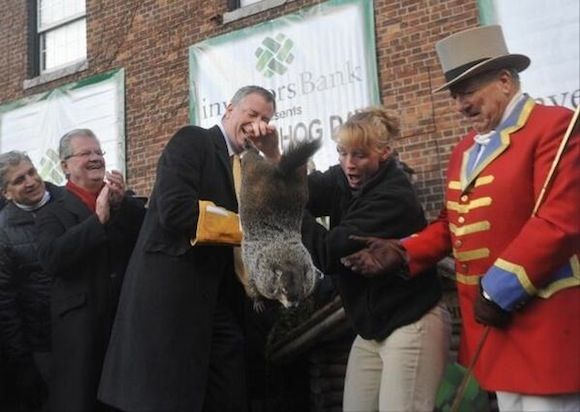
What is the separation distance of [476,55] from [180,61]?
21.6ft

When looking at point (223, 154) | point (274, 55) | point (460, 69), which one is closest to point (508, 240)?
point (460, 69)

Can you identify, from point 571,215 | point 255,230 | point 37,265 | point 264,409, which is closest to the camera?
point 571,215

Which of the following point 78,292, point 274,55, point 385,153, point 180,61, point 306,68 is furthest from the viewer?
point 180,61

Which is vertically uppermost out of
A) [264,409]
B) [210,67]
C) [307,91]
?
[210,67]

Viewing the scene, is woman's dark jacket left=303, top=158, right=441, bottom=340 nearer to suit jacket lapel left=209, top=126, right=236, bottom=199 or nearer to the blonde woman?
the blonde woman

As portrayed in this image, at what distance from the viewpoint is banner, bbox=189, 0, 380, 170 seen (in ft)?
24.7

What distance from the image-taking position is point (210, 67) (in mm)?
8688

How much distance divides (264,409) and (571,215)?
2.88 meters

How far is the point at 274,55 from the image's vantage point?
818 cm

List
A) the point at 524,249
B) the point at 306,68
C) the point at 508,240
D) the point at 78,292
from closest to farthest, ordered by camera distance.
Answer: the point at 524,249 → the point at 508,240 → the point at 78,292 → the point at 306,68

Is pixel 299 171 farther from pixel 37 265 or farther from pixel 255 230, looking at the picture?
pixel 37 265

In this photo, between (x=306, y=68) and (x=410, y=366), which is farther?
(x=306, y=68)

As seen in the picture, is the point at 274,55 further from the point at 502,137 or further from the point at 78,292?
the point at 502,137

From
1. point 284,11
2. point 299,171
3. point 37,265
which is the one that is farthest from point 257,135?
point 284,11
